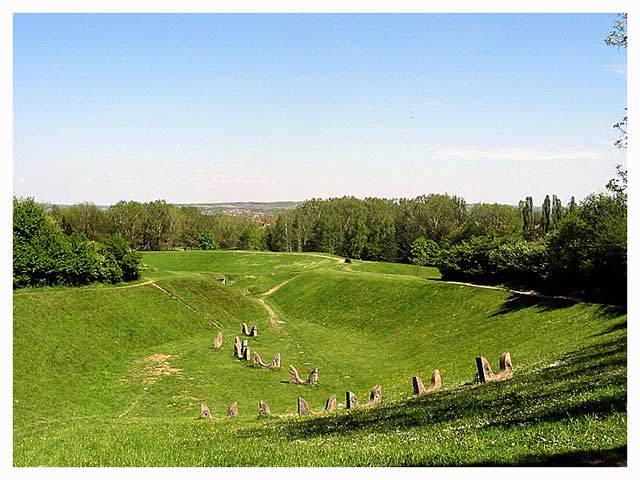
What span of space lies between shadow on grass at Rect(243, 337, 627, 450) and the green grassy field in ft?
0.29

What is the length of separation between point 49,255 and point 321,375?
28861mm

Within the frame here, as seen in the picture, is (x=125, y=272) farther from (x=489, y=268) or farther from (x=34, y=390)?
(x=489, y=268)

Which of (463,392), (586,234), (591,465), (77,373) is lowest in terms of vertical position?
(77,373)

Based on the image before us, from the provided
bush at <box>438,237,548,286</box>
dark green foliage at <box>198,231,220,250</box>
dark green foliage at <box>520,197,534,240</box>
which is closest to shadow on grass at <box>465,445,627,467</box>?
bush at <box>438,237,548,286</box>

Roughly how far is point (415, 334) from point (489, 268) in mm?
13218

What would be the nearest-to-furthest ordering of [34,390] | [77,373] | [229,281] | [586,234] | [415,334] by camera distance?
[34,390] → [77,373] → [586,234] → [415,334] → [229,281]

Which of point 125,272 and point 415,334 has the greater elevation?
point 125,272

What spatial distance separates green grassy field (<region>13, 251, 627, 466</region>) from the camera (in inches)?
449

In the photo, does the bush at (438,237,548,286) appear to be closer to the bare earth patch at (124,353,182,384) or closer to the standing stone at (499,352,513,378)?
the standing stone at (499,352,513,378)

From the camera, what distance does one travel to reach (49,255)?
158 ft

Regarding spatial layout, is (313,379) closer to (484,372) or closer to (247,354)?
(247,354)

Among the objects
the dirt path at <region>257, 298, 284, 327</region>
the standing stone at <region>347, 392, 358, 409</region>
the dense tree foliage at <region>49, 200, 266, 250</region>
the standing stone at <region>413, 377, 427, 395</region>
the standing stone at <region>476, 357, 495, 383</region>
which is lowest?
the dirt path at <region>257, 298, 284, 327</region>
